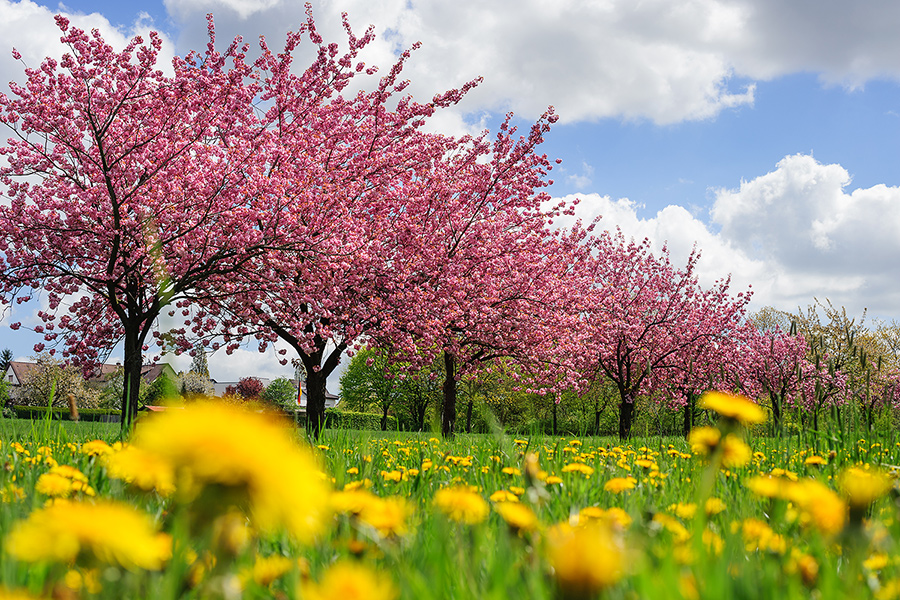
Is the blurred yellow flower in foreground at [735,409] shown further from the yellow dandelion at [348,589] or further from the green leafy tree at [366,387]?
the green leafy tree at [366,387]

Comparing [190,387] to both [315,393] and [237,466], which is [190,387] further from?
[237,466]

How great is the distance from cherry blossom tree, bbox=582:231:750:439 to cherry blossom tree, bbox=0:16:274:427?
13538mm

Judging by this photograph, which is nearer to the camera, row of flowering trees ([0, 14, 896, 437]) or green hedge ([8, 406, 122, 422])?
green hedge ([8, 406, 122, 422])

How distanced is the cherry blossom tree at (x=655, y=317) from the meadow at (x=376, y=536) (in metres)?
19.0

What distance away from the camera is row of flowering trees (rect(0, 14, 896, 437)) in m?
9.81

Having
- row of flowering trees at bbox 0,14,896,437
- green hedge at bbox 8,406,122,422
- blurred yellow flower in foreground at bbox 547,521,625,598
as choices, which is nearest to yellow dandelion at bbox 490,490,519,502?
blurred yellow flower in foreground at bbox 547,521,625,598

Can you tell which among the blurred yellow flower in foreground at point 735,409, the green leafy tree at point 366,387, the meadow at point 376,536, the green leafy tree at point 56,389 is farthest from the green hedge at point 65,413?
the green leafy tree at point 366,387

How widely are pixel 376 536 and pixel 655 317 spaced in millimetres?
21899

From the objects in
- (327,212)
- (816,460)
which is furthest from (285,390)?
(816,460)

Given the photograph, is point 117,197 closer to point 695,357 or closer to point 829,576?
point 829,576

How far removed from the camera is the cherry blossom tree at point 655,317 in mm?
20984

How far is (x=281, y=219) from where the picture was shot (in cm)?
1055

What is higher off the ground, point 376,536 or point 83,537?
point 83,537

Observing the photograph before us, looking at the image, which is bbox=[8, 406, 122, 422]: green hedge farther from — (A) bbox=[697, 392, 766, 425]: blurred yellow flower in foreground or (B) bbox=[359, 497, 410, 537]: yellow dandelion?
(A) bbox=[697, 392, 766, 425]: blurred yellow flower in foreground
